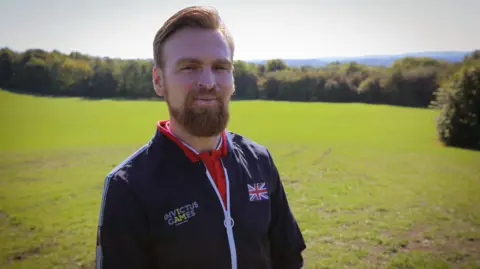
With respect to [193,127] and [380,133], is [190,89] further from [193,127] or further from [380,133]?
[380,133]

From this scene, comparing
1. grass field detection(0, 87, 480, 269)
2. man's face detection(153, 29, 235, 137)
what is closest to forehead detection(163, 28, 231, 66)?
man's face detection(153, 29, 235, 137)

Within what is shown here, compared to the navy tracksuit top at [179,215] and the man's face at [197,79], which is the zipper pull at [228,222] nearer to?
the navy tracksuit top at [179,215]

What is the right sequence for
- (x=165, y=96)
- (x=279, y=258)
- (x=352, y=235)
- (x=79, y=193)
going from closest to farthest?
1. (x=165, y=96)
2. (x=279, y=258)
3. (x=352, y=235)
4. (x=79, y=193)

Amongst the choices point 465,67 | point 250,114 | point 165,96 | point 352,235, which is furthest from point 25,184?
point 250,114

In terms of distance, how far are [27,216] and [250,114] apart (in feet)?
106

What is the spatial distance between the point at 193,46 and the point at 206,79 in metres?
0.19

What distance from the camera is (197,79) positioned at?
192 cm

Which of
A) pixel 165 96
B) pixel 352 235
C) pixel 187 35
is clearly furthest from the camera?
pixel 352 235

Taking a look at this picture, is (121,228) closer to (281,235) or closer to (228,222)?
(228,222)

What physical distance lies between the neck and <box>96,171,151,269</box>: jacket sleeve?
43 centimetres

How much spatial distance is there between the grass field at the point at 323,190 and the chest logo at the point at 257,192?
4.88 m

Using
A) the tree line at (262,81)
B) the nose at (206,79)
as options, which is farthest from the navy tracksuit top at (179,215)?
the tree line at (262,81)

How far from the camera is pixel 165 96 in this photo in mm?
2062

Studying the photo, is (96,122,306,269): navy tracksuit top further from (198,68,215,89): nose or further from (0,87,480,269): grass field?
(0,87,480,269): grass field
